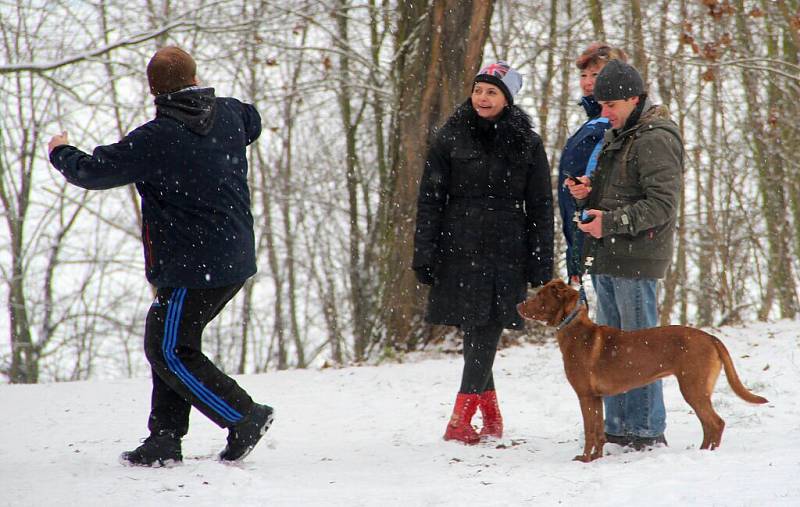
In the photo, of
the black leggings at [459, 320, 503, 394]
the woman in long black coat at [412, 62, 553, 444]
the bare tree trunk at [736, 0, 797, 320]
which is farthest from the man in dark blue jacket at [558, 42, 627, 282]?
the bare tree trunk at [736, 0, 797, 320]

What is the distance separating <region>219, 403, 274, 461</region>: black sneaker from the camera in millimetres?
4148

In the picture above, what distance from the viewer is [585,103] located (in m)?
4.82

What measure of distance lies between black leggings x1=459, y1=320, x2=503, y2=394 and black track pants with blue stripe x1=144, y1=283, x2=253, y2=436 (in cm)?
148

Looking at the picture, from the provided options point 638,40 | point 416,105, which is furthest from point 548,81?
point 416,105

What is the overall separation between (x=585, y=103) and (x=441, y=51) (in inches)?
140

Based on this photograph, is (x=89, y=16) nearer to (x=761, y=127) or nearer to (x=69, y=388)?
(x=69, y=388)

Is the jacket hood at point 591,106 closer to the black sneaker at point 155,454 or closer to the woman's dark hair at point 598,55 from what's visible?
the woman's dark hair at point 598,55

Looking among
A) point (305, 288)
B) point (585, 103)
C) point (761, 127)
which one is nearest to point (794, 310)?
point (761, 127)

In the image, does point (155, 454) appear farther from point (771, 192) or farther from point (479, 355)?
point (771, 192)

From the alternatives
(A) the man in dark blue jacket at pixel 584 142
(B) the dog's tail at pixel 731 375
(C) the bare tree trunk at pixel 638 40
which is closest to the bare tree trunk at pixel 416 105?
(C) the bare tree trunk at pixel 638 40

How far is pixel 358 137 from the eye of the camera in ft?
48.9

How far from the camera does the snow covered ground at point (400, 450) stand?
3543mm

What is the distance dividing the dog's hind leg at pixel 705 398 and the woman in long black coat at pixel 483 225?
1177 millimetres

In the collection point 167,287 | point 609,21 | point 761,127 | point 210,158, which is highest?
point 609,21
